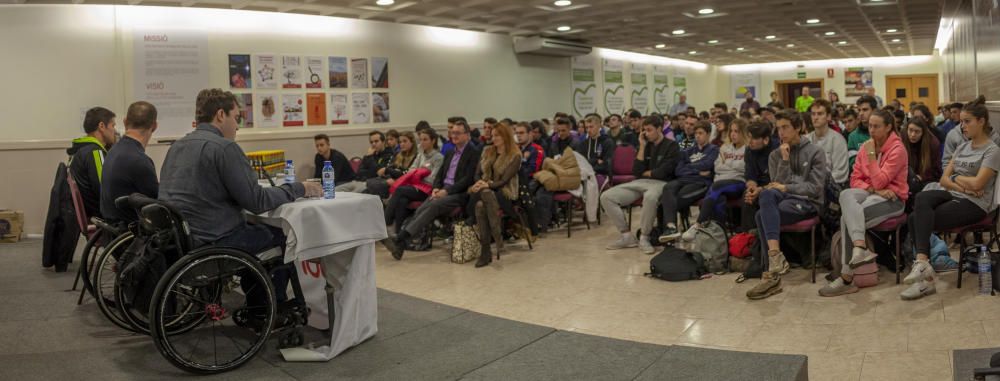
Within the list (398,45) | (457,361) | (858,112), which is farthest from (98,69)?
(858,112)

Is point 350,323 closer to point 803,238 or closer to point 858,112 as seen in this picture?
point 803,238

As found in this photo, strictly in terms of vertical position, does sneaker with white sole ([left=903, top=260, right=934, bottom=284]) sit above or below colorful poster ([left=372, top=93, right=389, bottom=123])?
below

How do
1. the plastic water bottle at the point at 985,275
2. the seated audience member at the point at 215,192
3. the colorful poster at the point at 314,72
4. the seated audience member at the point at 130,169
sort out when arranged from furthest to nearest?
1. the colorful poster at the point at 314,72
2. the plastic water bottle at the point at 985,275
3. the seated audience member at the point at 130,169
4. the seated audience member at the point at 215,192

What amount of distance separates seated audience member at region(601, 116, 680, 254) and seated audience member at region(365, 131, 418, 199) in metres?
2.33

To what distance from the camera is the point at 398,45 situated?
11.5m

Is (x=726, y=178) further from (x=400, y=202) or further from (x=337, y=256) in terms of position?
(x=337, y=256)

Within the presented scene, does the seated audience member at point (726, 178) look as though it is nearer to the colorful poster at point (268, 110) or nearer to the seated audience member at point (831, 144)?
the seated audience member at point (831, 144)

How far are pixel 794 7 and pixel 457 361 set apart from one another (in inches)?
364

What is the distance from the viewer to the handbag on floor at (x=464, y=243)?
22.2ft

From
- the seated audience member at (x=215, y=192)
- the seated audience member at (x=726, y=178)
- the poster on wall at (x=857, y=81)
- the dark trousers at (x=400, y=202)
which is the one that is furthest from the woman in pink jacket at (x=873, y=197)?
the poster on wall at (x=857, y=81)

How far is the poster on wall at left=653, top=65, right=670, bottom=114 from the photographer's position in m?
19.4

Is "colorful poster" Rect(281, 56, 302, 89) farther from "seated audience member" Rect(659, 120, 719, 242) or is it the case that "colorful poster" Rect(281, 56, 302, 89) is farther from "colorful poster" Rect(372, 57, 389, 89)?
"seated audience member" Rect(659, 120, 719, 242)

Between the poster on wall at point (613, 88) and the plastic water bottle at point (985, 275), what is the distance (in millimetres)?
12131

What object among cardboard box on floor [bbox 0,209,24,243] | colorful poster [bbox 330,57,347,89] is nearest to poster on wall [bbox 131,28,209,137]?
cardboard box on floor [bbox 0,209,24,243]
